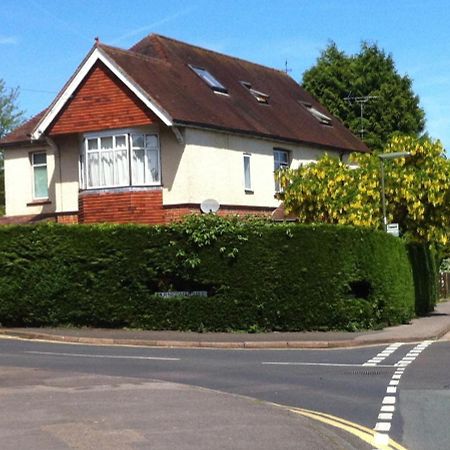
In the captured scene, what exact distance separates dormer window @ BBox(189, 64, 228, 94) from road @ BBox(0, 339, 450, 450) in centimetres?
1591

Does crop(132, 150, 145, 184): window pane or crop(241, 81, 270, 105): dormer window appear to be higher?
crop(241, 81, 270, 105): dormer window

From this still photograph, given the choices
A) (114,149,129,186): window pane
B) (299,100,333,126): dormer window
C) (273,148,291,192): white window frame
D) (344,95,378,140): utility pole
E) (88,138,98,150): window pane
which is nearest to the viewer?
(114,149,129,186): window pane

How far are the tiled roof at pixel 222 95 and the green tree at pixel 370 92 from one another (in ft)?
50.1

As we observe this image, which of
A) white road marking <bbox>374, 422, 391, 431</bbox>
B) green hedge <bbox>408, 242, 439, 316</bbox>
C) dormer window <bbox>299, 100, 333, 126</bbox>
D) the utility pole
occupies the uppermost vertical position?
the utility pole

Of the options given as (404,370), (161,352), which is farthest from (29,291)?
(404,370)

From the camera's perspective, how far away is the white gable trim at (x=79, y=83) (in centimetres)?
3005

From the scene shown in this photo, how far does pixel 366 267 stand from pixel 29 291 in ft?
30.8

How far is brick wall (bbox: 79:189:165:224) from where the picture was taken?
30844 millimetres

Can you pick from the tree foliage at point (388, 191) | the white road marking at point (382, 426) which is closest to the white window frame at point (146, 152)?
the tree foliage at point (388, 191)

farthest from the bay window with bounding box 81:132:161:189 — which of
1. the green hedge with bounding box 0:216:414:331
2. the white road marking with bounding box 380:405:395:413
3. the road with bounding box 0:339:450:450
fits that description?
the white road marking with bounding box 380:405:395:413

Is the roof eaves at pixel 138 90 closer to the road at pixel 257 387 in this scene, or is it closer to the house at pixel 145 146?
the house at pixel 145 146

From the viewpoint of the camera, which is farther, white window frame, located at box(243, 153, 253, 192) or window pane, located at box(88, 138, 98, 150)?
white window frame, located at box(243, 153, 253, 192)

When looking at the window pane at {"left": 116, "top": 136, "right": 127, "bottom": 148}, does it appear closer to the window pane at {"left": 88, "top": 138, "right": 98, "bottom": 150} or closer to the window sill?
the window pane at {"left": 88, "top": 138, "right": 98, "bottom": 150}

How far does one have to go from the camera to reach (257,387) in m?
14.1
